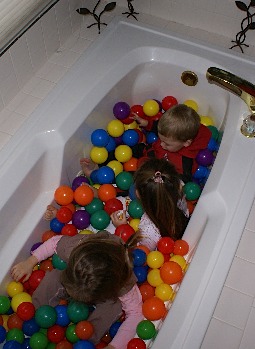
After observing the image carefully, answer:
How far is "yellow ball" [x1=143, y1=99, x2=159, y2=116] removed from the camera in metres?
1.94

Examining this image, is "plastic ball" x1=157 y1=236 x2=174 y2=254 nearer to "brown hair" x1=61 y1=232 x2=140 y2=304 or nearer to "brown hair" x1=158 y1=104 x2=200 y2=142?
"brown hair" x1=61 y1=232 x2=140 y2=304

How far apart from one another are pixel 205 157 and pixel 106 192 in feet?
1.30

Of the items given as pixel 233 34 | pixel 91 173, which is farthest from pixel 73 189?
pixel 233 34

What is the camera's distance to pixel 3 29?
57.7 inches

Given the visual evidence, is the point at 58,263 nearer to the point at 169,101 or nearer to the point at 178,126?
the point at 178,126

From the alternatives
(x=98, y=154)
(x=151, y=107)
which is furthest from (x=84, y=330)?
(x=151, y=107)

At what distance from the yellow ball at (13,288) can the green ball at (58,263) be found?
132mm

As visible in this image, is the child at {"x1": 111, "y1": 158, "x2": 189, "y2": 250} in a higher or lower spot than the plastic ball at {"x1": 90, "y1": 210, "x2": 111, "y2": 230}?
higher

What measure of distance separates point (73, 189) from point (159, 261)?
0.43 meters

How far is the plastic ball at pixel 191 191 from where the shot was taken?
67.9 inches

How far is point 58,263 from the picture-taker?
1.57m

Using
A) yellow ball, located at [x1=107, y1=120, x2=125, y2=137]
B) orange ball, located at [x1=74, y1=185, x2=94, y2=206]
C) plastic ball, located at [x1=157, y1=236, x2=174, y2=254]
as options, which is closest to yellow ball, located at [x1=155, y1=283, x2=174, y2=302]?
plastic ball, located at [x1=157, y1=236, x2=174, y2=254]

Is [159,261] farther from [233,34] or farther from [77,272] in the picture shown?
[233,34]

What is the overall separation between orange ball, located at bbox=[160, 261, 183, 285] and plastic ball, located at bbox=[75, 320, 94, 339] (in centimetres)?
28
